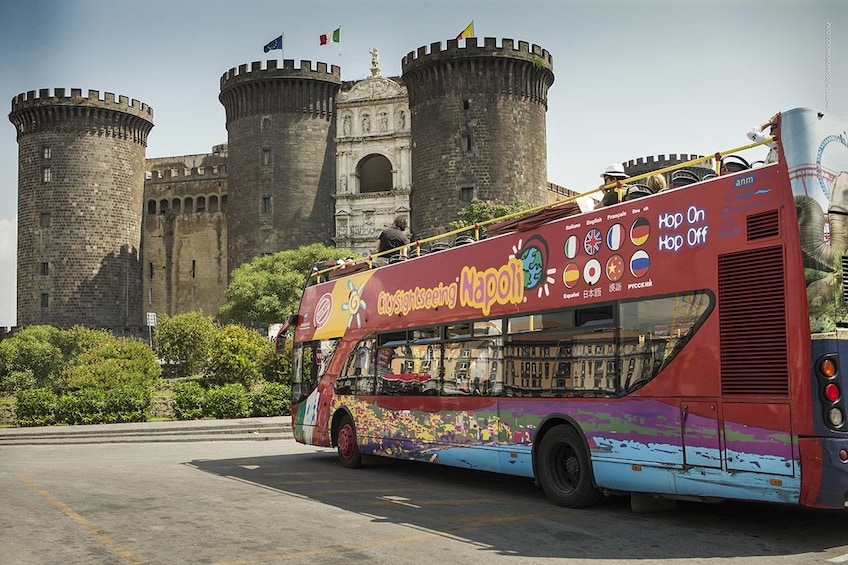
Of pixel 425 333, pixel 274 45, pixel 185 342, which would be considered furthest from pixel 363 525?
pixel 274 45

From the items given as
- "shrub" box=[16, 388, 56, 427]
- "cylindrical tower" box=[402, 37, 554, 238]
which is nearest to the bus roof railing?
"shrub" box=[16, 388, 56, 427]

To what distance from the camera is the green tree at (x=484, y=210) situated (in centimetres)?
5284

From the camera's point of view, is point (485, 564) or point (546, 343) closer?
point (485, 564)

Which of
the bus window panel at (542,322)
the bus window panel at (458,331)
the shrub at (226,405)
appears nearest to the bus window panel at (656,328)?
the bus window panel at (542,322)

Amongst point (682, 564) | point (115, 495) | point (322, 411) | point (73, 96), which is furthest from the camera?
point (73, 96)

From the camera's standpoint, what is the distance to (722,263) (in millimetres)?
8266

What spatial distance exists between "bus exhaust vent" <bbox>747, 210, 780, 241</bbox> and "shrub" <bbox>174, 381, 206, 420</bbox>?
23.5 meters

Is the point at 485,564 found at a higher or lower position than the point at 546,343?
lower

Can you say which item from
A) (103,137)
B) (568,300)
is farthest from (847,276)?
(103,137)

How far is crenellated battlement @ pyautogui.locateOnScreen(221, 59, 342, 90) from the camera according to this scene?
199ft

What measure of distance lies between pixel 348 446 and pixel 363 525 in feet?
19.3

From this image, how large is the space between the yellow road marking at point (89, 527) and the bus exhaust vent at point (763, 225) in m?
5.64

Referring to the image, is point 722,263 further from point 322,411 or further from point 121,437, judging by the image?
point 121,437

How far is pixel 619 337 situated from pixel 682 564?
269 centimetres
